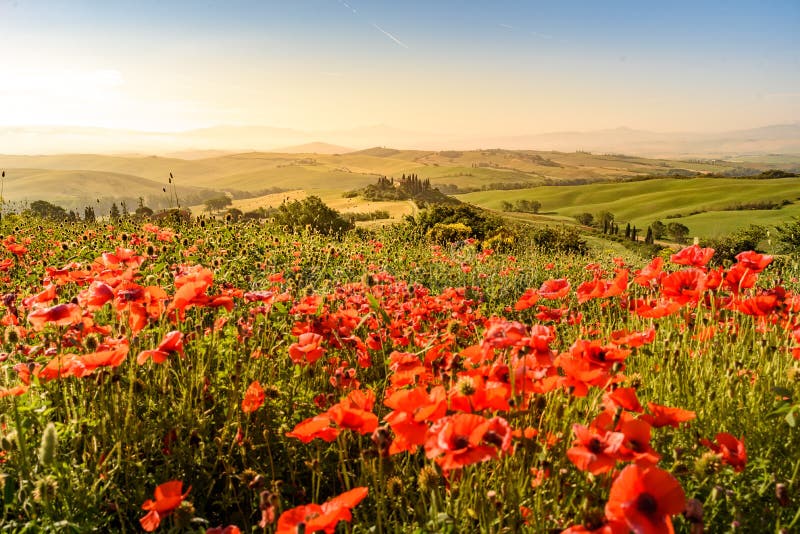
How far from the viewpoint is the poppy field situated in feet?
5.01

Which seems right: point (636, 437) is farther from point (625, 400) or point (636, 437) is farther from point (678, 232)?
point (678, 232)

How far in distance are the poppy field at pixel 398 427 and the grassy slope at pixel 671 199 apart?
172ft

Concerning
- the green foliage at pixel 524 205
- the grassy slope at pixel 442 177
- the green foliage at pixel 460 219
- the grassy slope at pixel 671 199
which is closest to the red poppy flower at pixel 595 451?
the green foliage at pixel 460 219

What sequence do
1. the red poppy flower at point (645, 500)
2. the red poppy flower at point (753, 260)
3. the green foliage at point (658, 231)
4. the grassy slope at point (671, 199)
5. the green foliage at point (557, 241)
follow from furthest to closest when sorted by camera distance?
the grassy slope at point (671, 199) < the green foliage at point (658, 231) < the green foliage at point (557, 241) < the red poppy flower at point (753, 260) < the red poppy flower at point (645, 500)

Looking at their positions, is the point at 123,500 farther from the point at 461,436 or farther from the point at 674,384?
the point at 674,384

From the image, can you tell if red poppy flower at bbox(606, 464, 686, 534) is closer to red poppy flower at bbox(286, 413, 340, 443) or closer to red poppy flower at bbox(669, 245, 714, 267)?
red poppy flower at bbox(286, 413, 340, 443)

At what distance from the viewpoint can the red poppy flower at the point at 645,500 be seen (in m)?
1.11

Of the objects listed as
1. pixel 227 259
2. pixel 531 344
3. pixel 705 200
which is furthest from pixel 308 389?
pixel 705 200

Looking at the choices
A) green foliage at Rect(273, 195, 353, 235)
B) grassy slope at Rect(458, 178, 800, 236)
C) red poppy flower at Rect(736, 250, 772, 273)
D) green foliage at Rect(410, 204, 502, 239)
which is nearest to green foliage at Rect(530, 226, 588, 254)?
green foliage at Rect(410, 204, 502, 239)

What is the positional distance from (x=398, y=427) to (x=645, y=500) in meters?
0.71

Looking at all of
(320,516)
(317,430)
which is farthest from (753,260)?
(320,516)

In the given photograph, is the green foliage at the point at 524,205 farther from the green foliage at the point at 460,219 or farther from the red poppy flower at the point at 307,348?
the red poppy flower at the point at 307,348

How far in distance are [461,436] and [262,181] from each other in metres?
133

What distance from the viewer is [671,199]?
231 feet
